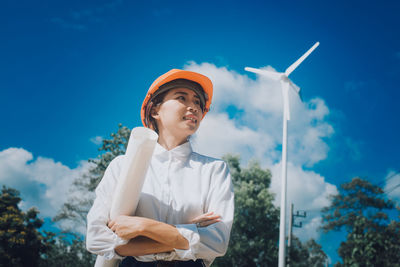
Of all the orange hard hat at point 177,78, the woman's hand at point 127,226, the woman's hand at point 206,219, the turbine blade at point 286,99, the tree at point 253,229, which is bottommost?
the woman's hand at point 127,226

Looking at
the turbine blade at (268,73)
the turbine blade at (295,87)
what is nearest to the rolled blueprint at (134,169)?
the turbine blade at (268,73)

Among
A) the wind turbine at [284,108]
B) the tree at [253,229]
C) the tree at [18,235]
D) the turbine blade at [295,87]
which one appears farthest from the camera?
the tree at [253,229]

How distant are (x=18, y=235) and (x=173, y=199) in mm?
22116

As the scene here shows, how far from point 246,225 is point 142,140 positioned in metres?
24.0

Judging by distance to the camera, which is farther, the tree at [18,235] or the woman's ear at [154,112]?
the tree at [18,235]

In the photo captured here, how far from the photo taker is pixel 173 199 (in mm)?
2145

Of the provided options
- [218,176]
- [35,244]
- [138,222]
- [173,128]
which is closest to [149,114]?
[173,128]

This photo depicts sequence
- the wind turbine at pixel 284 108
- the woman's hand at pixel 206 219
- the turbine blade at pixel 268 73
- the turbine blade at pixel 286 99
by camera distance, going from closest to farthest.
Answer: the woman's hand at pixel 206 219 → the wind turbine at pixel 284 108 → the turbine blade at pixel 286 99 → the turbine blade at pixel 268 73

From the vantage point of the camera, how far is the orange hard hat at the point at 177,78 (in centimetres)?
244

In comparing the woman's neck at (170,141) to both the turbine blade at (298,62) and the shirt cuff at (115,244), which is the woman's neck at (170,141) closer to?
the shirt cuff at (115,244)

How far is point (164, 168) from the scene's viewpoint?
2.32 m

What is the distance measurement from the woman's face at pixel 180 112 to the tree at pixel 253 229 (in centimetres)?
2218

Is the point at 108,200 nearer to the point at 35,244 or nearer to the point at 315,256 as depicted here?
the point at 35,244

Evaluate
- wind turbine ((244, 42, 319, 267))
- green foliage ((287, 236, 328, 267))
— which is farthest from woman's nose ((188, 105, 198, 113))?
green foliage ((287, 236, 328, 267))
